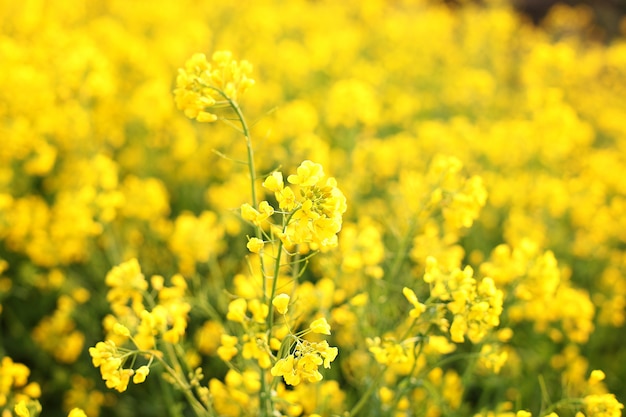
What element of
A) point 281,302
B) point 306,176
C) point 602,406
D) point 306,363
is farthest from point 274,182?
point 602,406

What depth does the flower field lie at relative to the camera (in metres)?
1.65

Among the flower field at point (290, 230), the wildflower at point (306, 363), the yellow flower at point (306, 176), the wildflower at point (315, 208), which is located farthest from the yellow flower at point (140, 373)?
the yellow flower at point (306, 176)

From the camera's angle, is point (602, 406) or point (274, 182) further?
point (602, 406)

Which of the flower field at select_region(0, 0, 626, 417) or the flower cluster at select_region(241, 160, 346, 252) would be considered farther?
the flower field at select_region(0, 0, 626, 417)

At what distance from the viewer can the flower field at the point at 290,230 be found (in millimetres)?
1651

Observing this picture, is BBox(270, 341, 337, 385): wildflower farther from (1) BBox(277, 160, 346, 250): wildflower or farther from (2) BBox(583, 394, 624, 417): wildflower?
(2) BBox(583, 394, 624, 417): wildflower

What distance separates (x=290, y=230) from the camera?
1396mm

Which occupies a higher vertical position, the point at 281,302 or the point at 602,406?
the point at 281,302

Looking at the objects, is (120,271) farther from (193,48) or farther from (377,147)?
(193,48)

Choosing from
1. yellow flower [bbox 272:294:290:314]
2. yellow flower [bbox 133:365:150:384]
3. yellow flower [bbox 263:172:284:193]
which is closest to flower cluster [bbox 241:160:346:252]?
yellow flower [bbox 263:172:284:193]

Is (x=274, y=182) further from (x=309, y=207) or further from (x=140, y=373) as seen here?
(x=140, y=373)

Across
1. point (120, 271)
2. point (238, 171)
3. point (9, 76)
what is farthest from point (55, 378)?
point (9, 76)

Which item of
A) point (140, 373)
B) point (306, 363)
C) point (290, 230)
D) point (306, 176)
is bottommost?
point (140, 373)

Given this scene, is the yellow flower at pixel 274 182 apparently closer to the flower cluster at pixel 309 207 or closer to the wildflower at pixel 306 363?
the flower cluster at pixel 309 207
